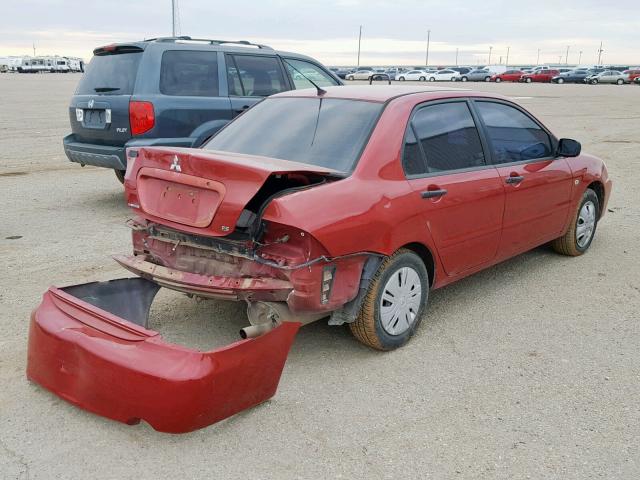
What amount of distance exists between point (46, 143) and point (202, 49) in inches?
301

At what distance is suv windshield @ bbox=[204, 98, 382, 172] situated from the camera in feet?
12.8

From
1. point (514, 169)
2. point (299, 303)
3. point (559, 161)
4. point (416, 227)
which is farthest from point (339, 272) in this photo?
point (559, 161)

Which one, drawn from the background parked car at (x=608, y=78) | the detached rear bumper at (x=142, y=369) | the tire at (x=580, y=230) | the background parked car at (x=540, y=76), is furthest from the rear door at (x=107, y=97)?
the background parked car at (x=540, y=76)

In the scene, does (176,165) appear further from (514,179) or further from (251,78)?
(251,78)

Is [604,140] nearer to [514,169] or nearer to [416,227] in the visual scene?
[514,169]

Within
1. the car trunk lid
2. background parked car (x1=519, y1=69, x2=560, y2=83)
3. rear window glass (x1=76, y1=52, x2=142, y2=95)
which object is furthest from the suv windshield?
background parked car (x1=519, y1=69, x2=560, y2=83)

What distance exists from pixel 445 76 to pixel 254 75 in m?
64.4

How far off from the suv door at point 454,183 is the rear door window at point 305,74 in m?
4.40

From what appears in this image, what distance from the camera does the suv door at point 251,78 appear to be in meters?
7.90

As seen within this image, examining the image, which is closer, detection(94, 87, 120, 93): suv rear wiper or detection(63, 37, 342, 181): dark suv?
detection(63, 37, 342, 181): dark suv

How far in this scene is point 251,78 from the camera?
8.13 metres

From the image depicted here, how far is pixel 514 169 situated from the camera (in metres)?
4.86

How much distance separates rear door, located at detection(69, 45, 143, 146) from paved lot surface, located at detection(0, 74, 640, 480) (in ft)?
5.72

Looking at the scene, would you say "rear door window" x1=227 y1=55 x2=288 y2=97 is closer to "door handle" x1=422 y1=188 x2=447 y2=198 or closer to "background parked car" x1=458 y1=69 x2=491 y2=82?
"door handle" x1=422 y1=188 x2=447 y2=198
